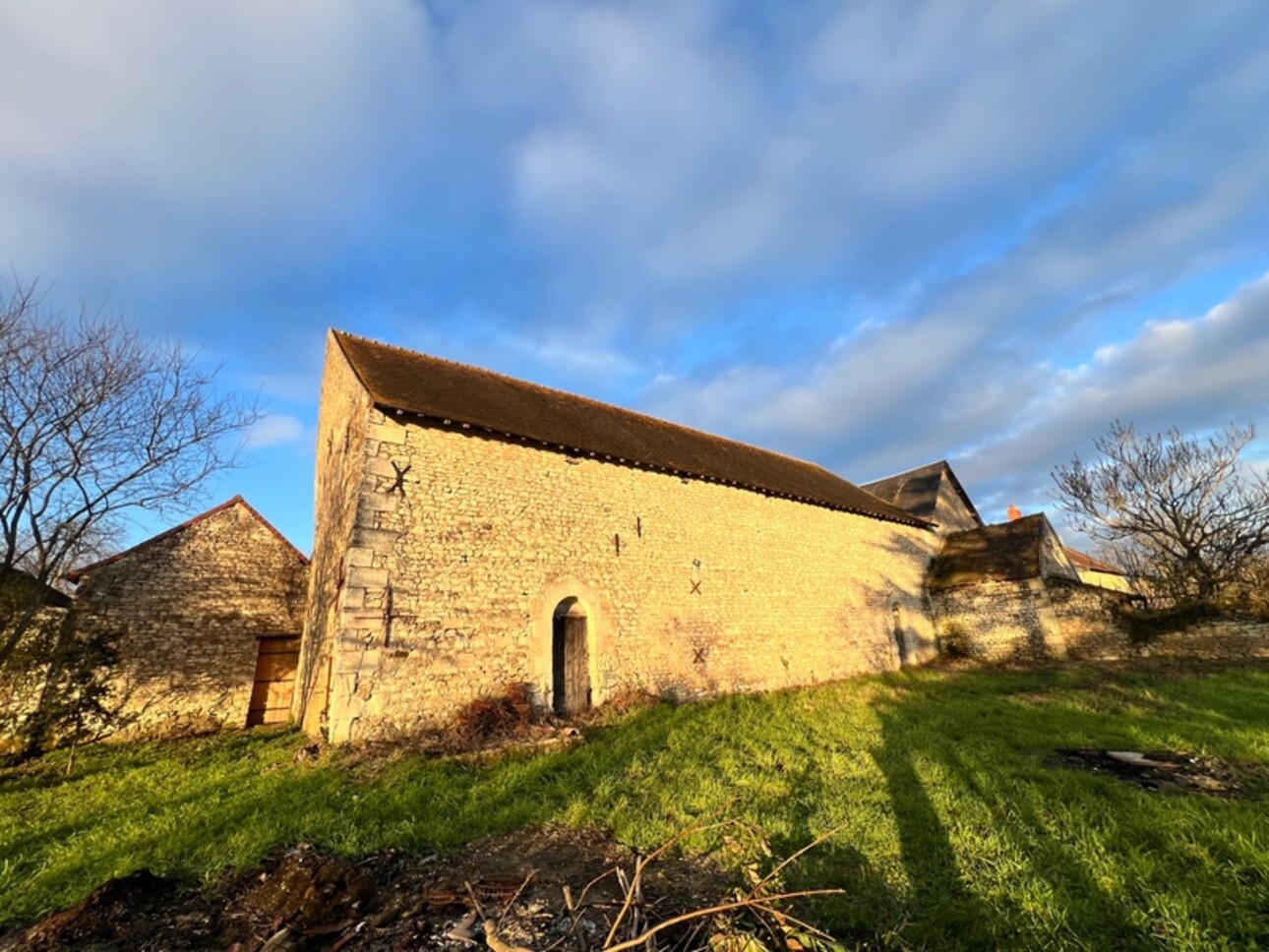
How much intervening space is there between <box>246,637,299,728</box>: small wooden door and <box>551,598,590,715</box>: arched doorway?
653cm

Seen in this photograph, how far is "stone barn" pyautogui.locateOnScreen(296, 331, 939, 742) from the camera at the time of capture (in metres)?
8.13

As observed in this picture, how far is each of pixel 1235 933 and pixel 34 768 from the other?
14.2 metres

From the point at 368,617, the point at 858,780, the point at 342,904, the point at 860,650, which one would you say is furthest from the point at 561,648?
the point at 860,650

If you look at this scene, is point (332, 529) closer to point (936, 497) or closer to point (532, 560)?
point (532, 560)

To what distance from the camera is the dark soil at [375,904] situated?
3.30 metres

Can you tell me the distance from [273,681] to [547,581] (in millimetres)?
7153

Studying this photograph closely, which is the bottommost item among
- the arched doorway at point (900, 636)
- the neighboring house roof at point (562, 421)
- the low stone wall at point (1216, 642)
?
the low stone wall at point (1216, 642)

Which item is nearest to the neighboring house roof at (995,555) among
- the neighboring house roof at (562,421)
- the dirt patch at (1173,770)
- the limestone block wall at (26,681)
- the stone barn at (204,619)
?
the neighboring house roof at (562,421)

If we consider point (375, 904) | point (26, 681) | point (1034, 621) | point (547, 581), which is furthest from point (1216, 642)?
point (26, 681)

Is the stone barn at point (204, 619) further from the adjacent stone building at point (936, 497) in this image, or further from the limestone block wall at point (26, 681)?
the adjacent stone building at point (936, 497)

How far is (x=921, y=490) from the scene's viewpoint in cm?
2284

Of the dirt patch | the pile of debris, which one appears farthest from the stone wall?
the pile of debris

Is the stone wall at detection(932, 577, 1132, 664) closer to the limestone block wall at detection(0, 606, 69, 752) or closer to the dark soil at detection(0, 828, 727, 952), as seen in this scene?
the dark soil at detection(0, 828, 727, 952)

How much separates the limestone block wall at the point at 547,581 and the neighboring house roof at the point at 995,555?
6.25m
